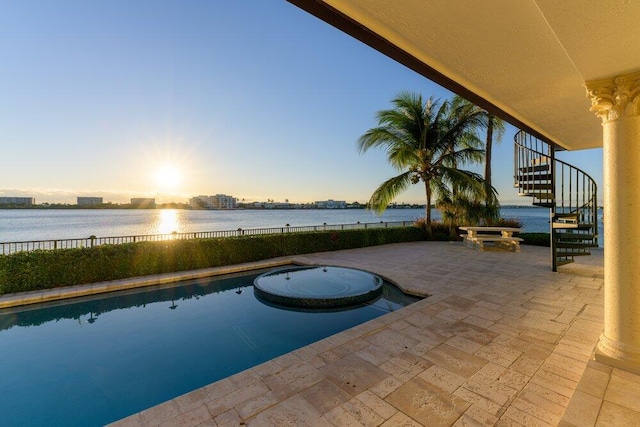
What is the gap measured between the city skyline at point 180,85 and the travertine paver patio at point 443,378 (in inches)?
120

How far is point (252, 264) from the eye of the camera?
7996 mm

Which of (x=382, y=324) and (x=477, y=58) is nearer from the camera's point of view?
(x=477, y=58)

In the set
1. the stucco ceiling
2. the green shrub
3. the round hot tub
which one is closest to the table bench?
the green shrub

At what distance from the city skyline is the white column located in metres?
1.92

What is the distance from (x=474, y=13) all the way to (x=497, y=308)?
416 centimetres

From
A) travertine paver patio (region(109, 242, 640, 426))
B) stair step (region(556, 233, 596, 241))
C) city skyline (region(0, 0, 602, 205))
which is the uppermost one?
city skyline (region(0, 0, 602, 205))

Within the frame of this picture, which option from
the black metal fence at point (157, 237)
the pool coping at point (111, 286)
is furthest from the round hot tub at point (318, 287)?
the black metal fence at point (157, 237)

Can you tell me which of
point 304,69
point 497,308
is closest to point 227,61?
point 304,69

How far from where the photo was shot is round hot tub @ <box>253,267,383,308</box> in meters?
5.08

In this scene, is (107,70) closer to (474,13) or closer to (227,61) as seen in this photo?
(227,61)

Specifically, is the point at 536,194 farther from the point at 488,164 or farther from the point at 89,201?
the point at 89,201

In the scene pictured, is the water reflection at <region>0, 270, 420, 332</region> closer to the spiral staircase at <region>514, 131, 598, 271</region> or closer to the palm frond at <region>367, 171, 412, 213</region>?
the spiral staircase at <region>514, 131, 598, 271</region>

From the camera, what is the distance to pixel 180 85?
8.41 metres

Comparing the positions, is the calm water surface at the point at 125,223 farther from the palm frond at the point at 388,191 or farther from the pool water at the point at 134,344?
the pool water at the point at 134,344
